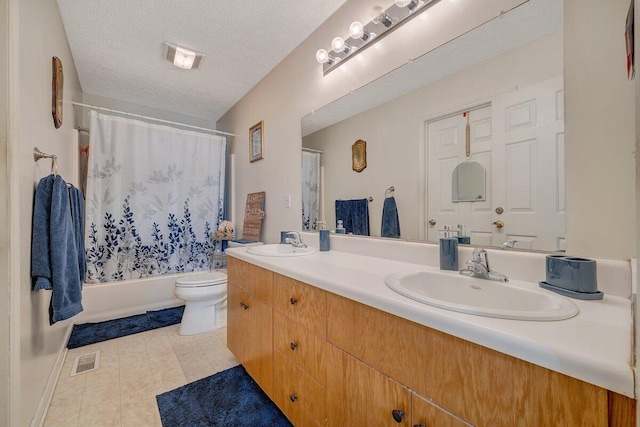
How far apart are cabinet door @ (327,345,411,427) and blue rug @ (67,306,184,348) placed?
1.99 m

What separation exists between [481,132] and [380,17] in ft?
2.70

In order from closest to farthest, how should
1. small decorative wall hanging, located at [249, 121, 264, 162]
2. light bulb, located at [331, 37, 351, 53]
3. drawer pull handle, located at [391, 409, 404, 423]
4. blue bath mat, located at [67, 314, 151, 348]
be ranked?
drawer pull handle, located at [391, 409, 404, 423] → light bulb, located at [331, 37, 351, 53] → blue bath mat, located at [67, 314, 151, 348] → small decorative wall hanging, located at [249, 121, 264, 162]

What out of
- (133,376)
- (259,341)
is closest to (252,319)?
(259,341)

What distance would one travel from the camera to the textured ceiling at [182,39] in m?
1.66

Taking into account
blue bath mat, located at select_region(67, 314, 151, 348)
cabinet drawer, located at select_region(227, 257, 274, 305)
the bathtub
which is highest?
cabinet drawer, located at select_region(227, 257, 274, 305)

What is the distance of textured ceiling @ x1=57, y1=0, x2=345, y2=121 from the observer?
5.46 feet

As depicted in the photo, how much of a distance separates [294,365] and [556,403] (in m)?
0.86

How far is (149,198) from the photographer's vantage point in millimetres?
2594

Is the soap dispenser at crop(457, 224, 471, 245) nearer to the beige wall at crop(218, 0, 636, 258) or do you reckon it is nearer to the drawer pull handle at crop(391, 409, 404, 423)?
the beige wall at crop(218, 0, 636, 258)

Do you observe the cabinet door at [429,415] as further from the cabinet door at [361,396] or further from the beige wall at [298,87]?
the beige wall at [298,87]

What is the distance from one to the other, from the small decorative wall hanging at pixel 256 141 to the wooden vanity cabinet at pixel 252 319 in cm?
123

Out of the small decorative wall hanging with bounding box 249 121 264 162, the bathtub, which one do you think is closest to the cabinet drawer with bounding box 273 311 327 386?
the small decorative wall hanging with bounding box 249 121 264 162

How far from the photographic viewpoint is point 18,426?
957 millimetres

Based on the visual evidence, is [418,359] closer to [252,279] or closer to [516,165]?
[516,165]
